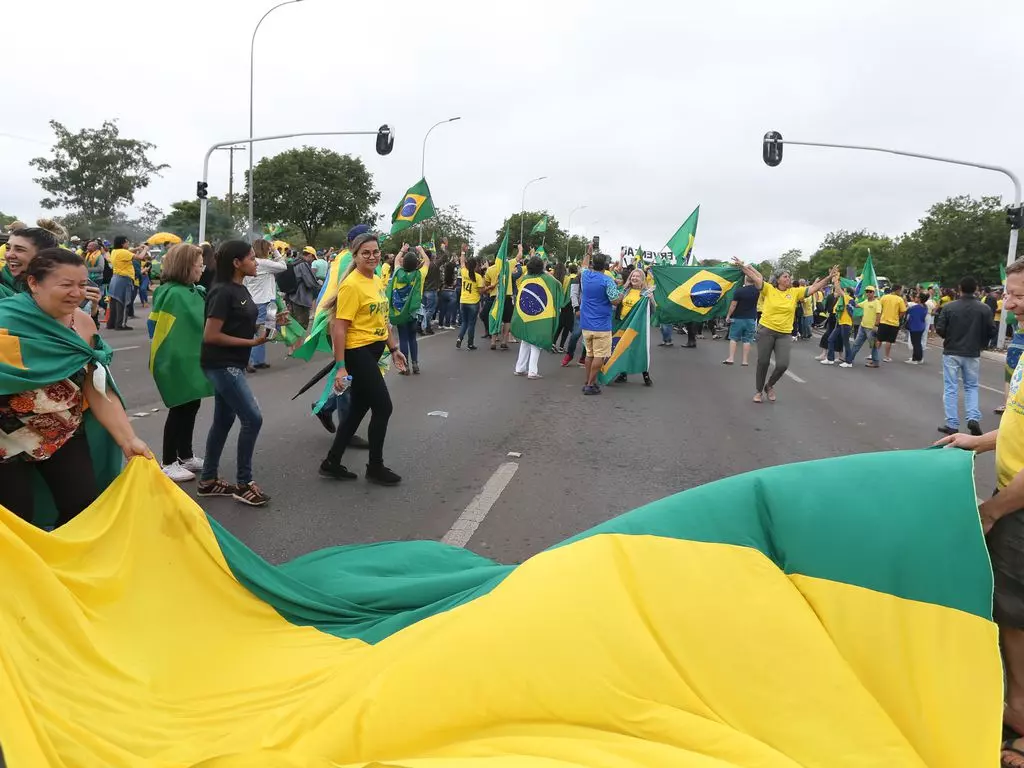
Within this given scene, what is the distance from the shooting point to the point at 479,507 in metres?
5.45

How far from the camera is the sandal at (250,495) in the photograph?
17.2 feet

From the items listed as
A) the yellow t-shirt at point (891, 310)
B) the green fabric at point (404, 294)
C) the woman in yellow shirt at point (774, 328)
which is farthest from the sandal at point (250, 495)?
the yellow t-shirt at point (891, 310)

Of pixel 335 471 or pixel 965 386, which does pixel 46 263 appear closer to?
pixel 335 471

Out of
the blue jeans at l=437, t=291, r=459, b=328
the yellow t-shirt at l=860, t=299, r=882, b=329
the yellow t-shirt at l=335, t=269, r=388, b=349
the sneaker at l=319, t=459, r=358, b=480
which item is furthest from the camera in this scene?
the blue jeans at l=437, t=291, r=459, b=328

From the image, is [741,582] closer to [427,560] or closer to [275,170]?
[427,560]

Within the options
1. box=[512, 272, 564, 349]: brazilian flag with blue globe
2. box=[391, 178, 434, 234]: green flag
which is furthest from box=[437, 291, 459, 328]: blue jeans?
box=[512, 272, 564, 349]: brazilian flag with blue globe

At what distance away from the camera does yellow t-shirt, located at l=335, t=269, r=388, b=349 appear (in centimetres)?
574

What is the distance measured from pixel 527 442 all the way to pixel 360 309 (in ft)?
8.46

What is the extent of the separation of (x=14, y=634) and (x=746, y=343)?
586 inches

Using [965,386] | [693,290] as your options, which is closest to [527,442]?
[693,290]

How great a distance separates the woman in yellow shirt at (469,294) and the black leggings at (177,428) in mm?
10289

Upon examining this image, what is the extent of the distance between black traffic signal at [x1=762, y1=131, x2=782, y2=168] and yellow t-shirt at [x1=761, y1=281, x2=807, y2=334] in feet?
53.8

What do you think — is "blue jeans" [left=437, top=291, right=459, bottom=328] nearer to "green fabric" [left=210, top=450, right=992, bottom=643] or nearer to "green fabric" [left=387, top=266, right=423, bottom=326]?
"green fabric" [left=387, top=266, right=423, bottom=326]

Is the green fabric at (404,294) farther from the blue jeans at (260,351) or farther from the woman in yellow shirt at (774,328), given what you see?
the woman in yellow shirt at (774,328)
